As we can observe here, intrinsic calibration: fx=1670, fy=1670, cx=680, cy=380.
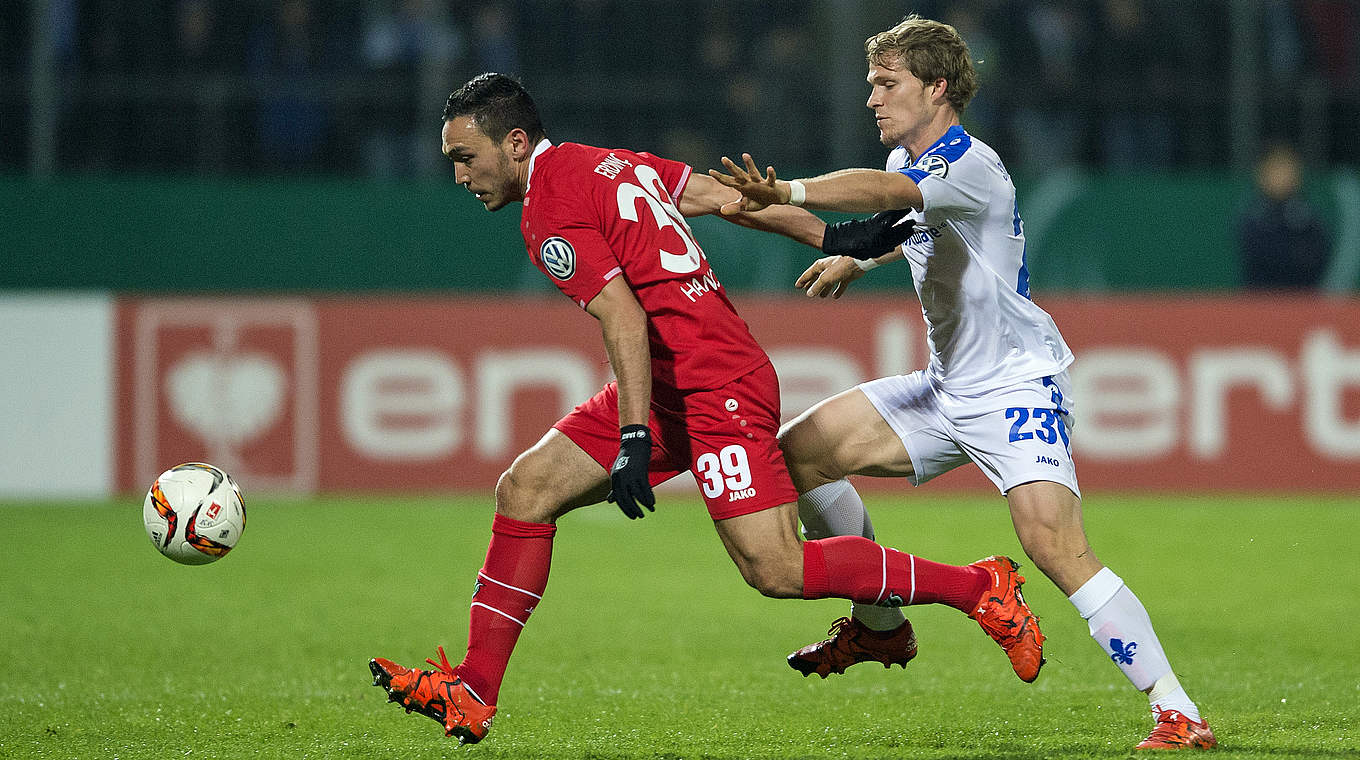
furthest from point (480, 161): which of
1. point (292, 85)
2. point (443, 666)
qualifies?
point (292, 85)

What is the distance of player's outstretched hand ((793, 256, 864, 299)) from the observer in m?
5.57

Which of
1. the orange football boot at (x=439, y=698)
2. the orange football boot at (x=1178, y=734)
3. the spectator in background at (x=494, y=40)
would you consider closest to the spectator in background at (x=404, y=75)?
the spectator in background at (x=494, y=40)

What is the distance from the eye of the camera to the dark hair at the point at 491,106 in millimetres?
5047

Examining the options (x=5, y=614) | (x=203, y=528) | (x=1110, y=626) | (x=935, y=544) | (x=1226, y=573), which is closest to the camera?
(x=1110, y=626)

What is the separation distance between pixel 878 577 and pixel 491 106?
1.84 meters

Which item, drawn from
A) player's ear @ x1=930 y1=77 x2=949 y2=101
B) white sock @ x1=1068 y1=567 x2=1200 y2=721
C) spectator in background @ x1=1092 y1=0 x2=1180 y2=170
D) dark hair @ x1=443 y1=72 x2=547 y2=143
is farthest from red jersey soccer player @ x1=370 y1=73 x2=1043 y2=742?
spectator in background @ x1=1092 y1=0 x2=1180 y2=170

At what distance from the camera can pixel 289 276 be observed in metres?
13.7

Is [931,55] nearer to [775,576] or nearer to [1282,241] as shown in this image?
[775,576]

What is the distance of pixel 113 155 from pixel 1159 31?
902 cm

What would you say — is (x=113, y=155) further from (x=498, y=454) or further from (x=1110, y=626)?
(x=1110, y=626)

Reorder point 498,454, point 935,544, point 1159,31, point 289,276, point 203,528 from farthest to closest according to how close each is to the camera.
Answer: point 1159,31, point 289,276, point 498,454, point 935,544, point 203,528

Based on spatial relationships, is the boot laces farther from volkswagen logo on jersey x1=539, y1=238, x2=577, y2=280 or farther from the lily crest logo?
the lily crest logo

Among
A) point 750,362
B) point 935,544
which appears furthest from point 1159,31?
point 750,362

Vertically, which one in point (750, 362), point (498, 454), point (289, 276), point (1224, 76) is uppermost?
point (1224, 76)
